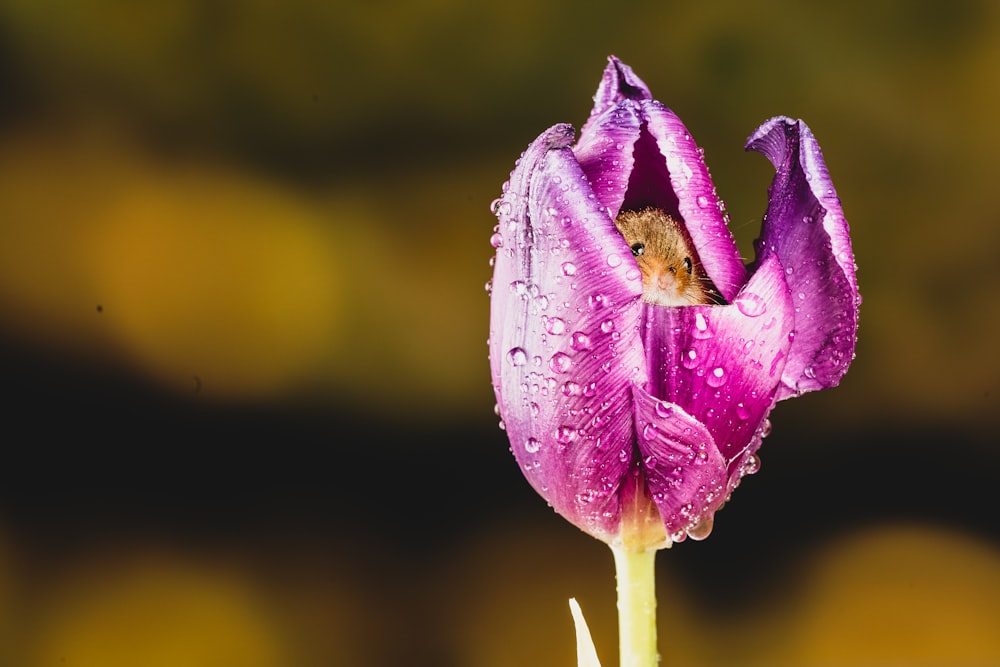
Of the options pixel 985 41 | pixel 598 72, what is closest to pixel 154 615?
pixel 598 72

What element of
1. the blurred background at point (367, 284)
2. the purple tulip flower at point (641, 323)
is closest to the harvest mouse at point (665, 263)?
the purple tulip flower at point (641, 323)

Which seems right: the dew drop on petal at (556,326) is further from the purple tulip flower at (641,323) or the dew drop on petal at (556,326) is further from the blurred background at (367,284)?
the blurred background at (367,284)

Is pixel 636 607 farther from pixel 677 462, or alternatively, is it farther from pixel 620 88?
pixel 620 88

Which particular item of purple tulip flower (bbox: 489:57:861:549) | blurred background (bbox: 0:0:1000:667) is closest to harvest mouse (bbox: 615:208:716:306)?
purple tulip flower (bbox: 489:57:861:549)

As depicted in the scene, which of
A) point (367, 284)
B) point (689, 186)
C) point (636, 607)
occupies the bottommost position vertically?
point (636, 607)

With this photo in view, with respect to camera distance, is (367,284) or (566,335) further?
(367,284)

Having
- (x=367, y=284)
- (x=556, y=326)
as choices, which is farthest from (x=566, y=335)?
(x=367, y=284)
